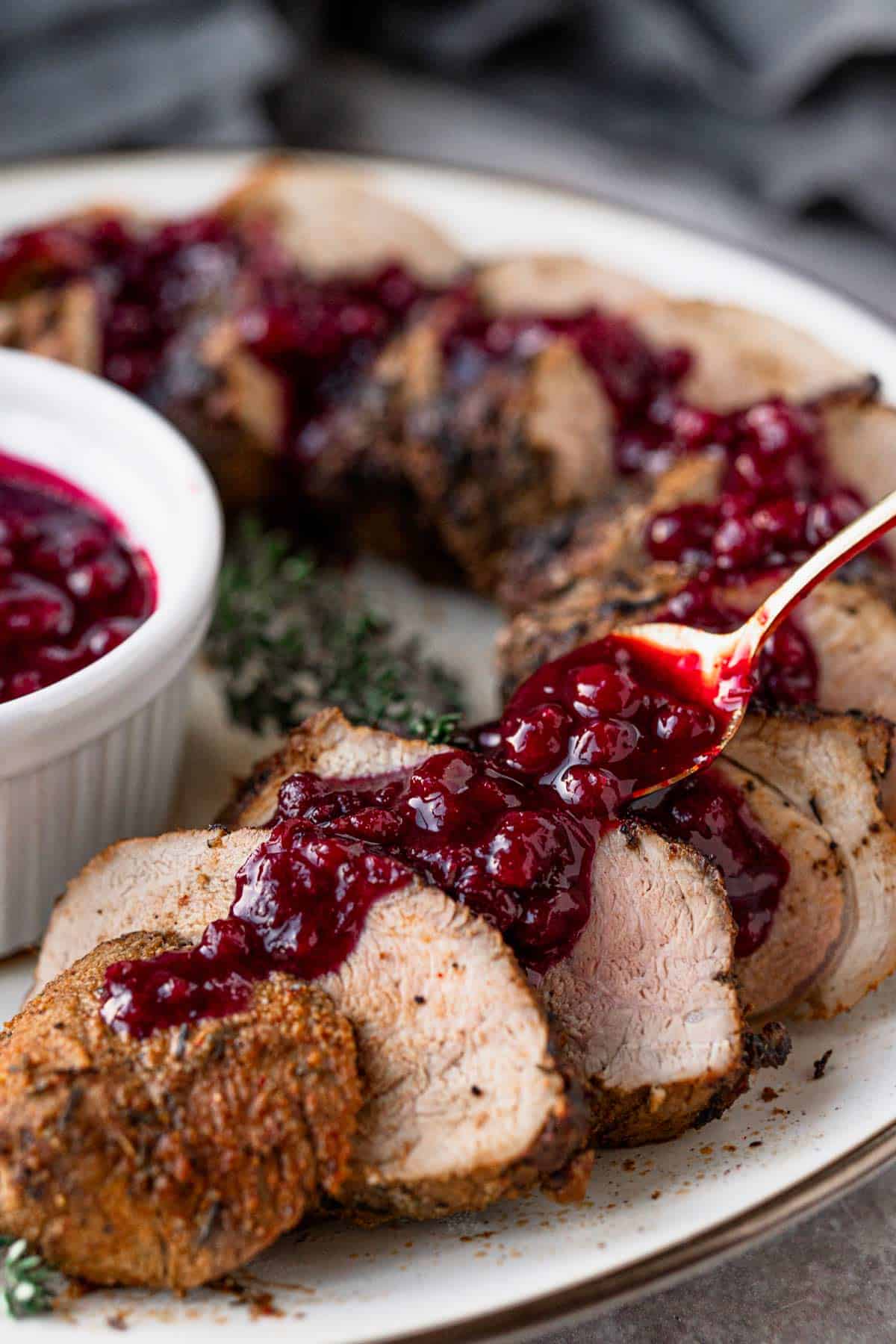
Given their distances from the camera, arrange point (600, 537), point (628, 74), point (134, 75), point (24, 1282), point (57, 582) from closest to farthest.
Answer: point (24, 1282) → point (57, 582) → point (600, 537) → point (134, 75) → point (628, 74)

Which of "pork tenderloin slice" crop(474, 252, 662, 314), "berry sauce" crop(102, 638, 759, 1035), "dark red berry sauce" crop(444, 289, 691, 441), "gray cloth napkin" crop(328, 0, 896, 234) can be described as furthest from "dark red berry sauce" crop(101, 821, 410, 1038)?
"gray cloth napkin" crop(328, 0, 896, 234)

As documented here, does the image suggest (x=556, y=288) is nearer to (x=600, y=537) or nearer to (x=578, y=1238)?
(x=600, y=537)

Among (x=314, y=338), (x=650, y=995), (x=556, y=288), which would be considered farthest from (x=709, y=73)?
(x=650, y=995)

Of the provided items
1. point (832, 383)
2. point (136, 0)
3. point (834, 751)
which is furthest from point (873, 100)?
point (834, 751)

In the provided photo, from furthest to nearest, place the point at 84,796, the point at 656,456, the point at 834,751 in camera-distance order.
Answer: the point at 656,456
the point at 84,796
the point at 834,751

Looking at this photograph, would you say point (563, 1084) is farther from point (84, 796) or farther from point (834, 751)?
point (84, 796)

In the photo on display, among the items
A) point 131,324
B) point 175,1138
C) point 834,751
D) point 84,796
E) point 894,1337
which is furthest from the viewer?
point 131,324

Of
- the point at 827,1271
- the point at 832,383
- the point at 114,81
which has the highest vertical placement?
the point at 832,383

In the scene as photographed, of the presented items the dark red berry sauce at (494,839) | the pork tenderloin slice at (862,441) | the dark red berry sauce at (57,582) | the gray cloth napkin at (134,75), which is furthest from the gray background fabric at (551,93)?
the dark red berry sauce at (494,839)
